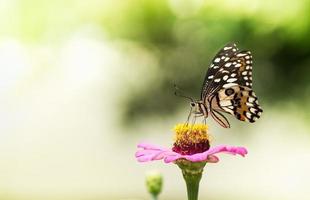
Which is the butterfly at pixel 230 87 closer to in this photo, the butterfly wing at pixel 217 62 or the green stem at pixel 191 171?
the butterfly wing at pixel 217 62

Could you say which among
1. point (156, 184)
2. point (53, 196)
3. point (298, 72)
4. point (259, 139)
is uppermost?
point (298, 72)

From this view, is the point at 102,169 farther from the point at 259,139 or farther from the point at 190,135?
the point at 190,135

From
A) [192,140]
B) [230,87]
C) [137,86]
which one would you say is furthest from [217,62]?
[137,86]

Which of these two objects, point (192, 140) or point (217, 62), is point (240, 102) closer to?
point (217, 62)

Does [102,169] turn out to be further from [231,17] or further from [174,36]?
[231,17]

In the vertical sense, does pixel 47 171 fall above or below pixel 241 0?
below

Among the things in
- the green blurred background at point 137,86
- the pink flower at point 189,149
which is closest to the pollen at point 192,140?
the pink flower at point 189,149

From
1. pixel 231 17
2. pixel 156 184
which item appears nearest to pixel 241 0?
pixel 231 17

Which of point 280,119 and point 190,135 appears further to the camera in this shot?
point 280,119
